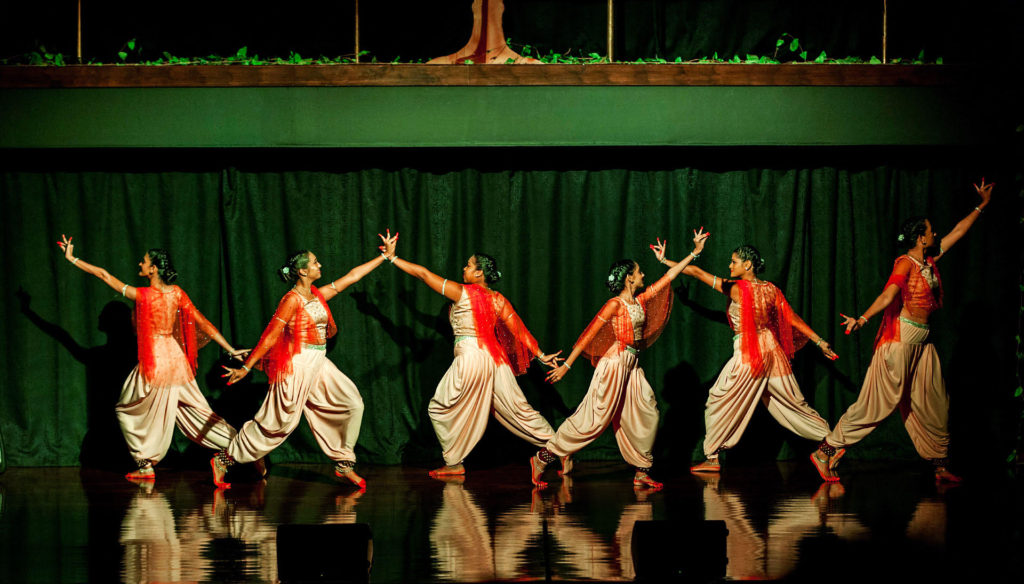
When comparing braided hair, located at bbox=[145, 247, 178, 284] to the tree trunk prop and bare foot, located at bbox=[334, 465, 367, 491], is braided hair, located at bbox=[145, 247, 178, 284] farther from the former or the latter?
the tree trunk prop

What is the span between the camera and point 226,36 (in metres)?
7.48

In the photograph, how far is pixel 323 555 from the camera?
12.9ft

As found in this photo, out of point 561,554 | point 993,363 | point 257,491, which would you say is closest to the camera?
point 561,554

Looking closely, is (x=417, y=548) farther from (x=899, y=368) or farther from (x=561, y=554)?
(x=899, y=368)

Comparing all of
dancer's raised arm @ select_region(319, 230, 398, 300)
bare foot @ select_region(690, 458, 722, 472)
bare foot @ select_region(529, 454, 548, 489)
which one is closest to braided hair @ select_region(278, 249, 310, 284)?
dancer's raised arm @ select_region(319, 230, 398, 300)

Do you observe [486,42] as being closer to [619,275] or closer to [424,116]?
[424,116]

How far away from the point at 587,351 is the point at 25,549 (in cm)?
343

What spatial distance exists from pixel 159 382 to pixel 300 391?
1023 millimetres

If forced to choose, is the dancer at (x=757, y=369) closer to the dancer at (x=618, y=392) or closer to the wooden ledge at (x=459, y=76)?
the dancer at (x=618, y=392)

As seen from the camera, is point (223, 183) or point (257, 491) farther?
point (223, 183)

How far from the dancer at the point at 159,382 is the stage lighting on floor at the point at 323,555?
111 inches

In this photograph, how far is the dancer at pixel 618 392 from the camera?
634cm

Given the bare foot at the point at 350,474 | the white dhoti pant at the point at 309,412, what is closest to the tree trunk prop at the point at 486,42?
the white dhoti pant at the point at 309,412

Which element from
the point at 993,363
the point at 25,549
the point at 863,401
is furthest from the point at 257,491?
the point at 993,363
